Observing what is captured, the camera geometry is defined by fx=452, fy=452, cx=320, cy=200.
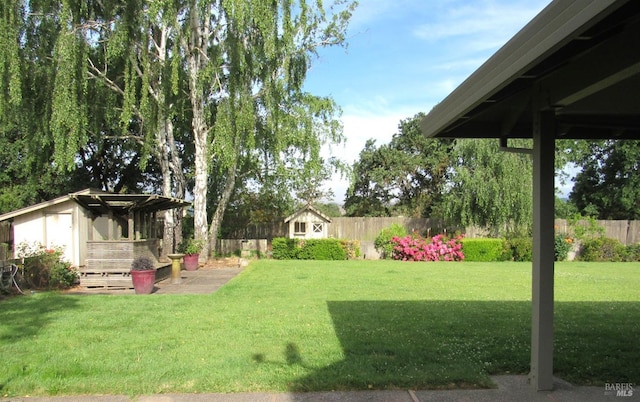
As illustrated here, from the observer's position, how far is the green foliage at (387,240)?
2144 centimetres

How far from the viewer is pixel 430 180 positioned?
34531mm

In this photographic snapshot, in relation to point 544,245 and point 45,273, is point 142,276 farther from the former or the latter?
point 544,245

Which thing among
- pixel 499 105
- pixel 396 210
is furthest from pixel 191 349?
pixel 396 210

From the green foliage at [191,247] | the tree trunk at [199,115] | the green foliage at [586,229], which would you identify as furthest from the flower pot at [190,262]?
the green foliage at [586,229]

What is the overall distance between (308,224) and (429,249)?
6134 millimetres

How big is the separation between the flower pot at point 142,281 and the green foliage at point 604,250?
19.7 meters

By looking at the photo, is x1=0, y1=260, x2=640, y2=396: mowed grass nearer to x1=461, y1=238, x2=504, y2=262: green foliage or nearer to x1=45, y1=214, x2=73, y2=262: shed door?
x1=45, y1=214, x2=73, y2=262: shed door

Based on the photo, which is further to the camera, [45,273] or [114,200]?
[114,200]

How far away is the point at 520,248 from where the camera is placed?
20.8 meters

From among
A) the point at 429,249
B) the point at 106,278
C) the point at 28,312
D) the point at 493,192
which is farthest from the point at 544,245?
the point at 493,192

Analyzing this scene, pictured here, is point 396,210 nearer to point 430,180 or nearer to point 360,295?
point 430,180

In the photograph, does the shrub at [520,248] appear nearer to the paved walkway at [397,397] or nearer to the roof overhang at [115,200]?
the roof overhang at [115,200]

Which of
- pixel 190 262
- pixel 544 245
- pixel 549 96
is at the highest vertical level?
pixel 549 96

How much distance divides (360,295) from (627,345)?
519cm
